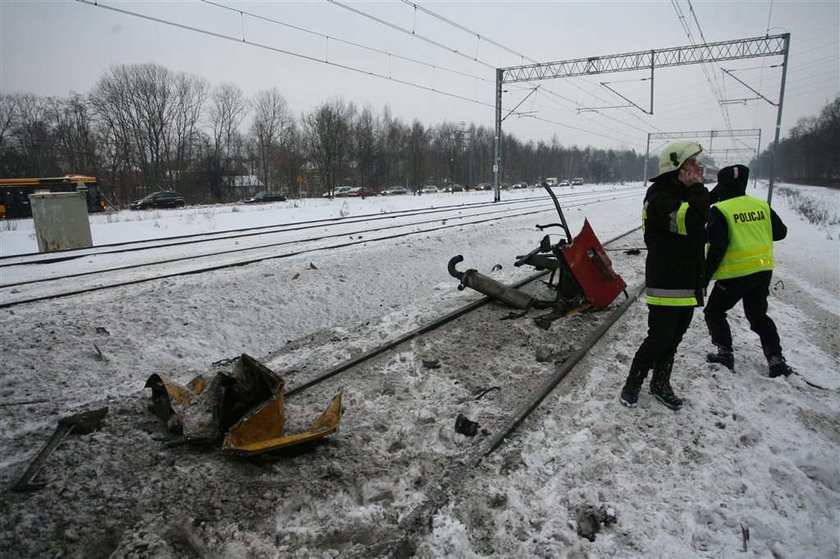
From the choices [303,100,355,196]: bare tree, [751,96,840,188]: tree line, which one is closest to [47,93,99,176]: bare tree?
[303,100,355,196]: bare tree

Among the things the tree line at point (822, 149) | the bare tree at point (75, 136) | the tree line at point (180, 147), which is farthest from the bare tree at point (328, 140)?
the tree line at point (822, 149)

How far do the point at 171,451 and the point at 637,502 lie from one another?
3.27 meters

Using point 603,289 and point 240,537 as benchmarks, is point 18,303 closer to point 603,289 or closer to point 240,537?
point 240,537

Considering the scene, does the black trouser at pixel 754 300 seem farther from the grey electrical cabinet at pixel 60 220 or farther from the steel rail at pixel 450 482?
the grey electrical cabinet at pixel 60 220

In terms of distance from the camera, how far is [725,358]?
4.64 metres

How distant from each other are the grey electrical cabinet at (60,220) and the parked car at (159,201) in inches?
1041

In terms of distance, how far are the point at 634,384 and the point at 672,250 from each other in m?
1.21

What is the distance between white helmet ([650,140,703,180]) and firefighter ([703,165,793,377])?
1.09m

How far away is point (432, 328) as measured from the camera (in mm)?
6031

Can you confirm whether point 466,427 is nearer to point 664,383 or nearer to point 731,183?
point 664,383

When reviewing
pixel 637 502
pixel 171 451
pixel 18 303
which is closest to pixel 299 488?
pixel 171 451

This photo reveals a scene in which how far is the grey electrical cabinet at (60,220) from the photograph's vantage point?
11.0m

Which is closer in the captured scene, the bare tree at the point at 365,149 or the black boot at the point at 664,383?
the black boot at the point at 664,383

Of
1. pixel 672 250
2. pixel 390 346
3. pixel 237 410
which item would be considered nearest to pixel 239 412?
pixel 237 410
